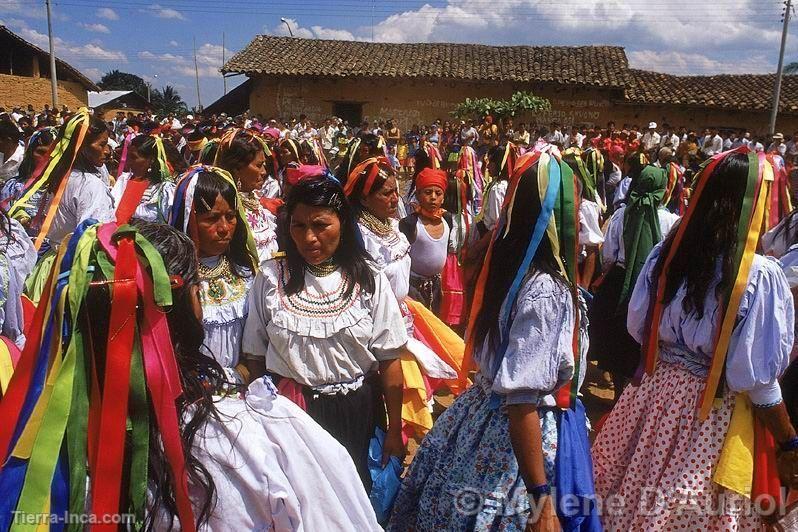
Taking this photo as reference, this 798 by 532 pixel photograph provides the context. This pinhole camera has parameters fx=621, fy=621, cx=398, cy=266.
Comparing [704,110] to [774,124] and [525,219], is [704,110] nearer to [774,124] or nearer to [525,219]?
[774,124]

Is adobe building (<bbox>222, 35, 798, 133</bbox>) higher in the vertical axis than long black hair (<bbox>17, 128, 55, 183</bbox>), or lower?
higher

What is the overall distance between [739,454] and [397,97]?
971 inches

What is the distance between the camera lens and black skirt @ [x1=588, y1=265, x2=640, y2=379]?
4.36 m

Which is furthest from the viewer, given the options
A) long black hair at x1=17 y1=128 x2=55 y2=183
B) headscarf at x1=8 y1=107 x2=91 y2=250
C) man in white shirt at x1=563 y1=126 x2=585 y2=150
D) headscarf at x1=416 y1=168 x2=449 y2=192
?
man in white shirt at x1=563 y1=126 x2=585 y2=150

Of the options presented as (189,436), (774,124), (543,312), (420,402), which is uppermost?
(774,124)

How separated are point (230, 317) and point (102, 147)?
290 centimetres

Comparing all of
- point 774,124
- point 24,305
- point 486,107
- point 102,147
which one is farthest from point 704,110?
point 24,305

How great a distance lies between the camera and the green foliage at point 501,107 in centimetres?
2247

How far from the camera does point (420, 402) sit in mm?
3357

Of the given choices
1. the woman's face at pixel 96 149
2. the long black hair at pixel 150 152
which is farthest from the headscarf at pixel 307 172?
the long black hair at pixel 150 152

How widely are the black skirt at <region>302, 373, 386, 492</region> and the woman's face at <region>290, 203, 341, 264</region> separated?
53 centimetres

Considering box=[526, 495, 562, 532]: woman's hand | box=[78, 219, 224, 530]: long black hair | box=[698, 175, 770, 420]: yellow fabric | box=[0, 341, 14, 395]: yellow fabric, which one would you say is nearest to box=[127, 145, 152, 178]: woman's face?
box=[0, 341, 14, 395]: yellow fabric

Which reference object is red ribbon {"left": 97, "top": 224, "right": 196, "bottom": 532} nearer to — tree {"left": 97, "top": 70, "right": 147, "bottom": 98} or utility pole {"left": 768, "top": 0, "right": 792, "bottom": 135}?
utility pole {"left": 768, "top": 0, "right": 792, "bottom": 135}

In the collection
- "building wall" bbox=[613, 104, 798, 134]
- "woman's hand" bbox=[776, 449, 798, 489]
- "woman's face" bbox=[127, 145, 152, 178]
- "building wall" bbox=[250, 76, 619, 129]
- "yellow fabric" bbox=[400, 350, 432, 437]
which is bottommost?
"yellow fabric" bbox=[400, 350, 432, 437]
